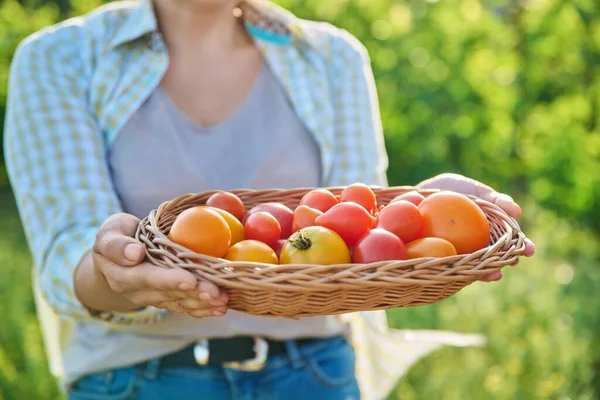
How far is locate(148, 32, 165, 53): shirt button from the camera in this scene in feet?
7.13

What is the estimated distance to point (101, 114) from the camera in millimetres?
2080

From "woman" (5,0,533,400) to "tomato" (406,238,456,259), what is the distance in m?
0.31

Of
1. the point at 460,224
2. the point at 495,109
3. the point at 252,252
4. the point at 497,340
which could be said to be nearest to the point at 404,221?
the point at 460,224

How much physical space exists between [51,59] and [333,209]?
829mm

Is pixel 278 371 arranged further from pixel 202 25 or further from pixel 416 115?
pixel 416 115

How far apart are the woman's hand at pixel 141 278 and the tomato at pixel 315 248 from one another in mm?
167

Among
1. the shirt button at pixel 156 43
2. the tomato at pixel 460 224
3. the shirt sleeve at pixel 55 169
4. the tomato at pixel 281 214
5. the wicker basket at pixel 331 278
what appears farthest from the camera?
the shirt button at pixel 156 43

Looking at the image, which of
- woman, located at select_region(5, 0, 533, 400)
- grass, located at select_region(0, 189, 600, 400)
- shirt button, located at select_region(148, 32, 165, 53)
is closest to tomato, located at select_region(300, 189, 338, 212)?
woman, located at select_region(5, 0, 533, 400)

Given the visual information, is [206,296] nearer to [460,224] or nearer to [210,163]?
[460,224]

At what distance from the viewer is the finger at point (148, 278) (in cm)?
146

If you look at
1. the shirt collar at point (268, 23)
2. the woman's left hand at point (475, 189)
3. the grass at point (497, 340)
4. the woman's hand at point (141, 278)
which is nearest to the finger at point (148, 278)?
the woman's hand at point (141, 278)

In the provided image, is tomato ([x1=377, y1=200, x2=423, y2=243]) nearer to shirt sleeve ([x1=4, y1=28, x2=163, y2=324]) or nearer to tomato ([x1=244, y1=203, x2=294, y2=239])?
tomato ([x1=244, y1=203, x2=294, y2=239])

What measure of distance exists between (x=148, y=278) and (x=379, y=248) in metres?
0.42

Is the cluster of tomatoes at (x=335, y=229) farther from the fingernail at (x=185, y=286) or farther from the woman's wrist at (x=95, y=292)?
the woman's wrist at (x=95, y=292)
